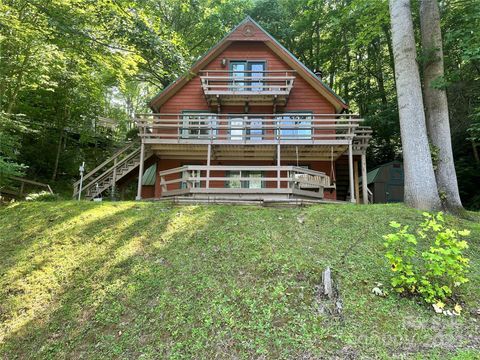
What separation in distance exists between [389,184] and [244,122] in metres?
8.42

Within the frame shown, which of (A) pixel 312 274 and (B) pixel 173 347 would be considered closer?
(B) pixel 173 347

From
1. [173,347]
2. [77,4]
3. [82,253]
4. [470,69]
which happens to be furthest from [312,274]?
[470,69]

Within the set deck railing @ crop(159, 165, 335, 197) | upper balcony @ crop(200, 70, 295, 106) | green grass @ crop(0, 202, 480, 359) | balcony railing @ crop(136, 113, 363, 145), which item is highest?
upper balcony @ crop(200, 70, 295, 106)

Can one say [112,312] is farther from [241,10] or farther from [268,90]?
[241,10]

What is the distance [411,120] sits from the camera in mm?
8797

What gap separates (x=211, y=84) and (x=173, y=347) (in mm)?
13354

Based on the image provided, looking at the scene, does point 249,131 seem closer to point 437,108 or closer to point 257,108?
point 257,108

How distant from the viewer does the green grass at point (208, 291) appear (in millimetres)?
4109

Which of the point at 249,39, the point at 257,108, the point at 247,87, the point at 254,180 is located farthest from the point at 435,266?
the point at 249,39

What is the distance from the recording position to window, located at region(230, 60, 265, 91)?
1506 centimetres

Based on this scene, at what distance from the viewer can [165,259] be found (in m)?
6.14

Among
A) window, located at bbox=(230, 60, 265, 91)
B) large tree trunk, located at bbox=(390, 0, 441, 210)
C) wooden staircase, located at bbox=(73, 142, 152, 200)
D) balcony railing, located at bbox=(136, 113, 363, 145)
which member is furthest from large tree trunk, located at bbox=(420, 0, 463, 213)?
wooden staircase, located at bbox=(73, 142, 152, 200)

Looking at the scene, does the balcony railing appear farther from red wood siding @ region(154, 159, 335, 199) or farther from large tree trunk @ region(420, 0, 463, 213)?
large tree trunk @ region(420, 0, 463, 213)

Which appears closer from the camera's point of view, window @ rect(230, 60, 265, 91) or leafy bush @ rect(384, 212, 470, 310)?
leafy bush @ rect(384, 212, 470, 310)
